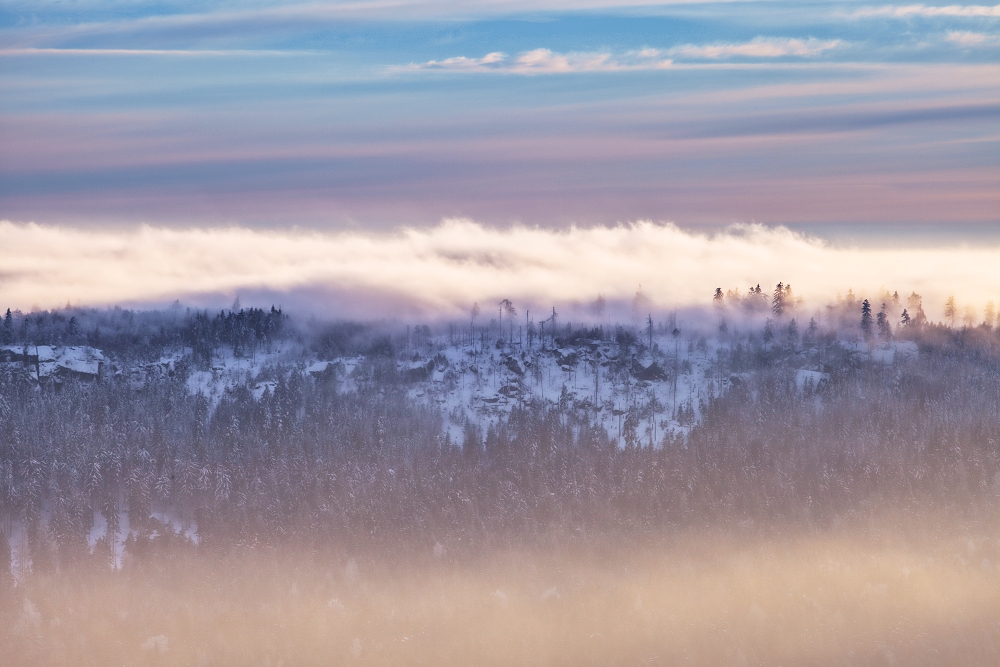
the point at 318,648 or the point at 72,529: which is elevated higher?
the point at 72,529

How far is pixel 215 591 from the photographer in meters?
196

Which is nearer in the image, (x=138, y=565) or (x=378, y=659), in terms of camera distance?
(x=378, y=659)

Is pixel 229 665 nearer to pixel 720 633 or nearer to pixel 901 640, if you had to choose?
pixel 720 633

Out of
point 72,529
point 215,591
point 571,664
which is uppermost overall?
point 72,529

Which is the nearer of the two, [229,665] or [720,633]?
[229,665]

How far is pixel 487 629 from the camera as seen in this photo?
7564 inches

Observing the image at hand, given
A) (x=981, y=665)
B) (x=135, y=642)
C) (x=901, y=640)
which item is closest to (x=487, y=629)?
(x=135, y=642)

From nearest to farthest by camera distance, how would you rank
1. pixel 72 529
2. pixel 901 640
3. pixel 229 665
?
pixel 229 665
pixel 901 640
pixel 72 529

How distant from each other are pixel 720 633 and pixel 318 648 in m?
83.2

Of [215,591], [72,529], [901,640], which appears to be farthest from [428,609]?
[901,640]

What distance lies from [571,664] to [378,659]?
38.5 meters

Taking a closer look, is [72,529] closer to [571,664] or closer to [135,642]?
[135,642]

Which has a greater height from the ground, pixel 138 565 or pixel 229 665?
pixel 138 565

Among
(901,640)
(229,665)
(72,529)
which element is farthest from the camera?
(72,529)
